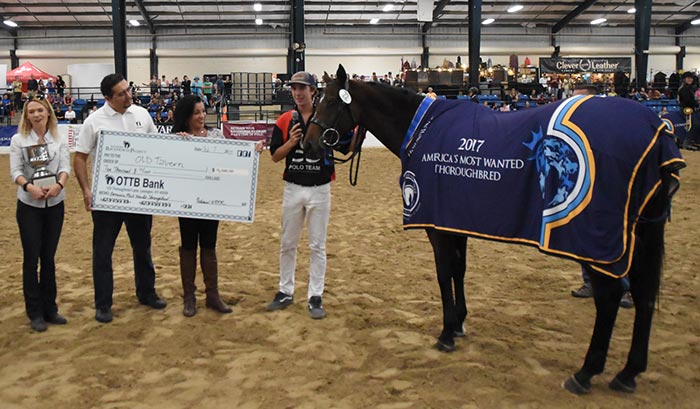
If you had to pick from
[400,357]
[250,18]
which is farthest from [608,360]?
[250,18]

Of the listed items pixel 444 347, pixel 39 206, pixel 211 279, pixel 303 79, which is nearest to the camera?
pixel 444 347

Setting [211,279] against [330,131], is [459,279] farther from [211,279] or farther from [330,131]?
[211,279]

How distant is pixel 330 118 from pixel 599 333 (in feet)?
7.00

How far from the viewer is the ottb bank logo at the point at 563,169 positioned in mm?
3049

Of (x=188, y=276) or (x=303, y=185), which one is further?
(x=188, y=276)

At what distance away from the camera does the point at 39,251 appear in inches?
162

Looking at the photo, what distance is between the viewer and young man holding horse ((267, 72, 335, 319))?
169 inches

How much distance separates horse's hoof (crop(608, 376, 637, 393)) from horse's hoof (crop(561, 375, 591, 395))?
15 centimetres

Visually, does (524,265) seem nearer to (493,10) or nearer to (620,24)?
(493,10)

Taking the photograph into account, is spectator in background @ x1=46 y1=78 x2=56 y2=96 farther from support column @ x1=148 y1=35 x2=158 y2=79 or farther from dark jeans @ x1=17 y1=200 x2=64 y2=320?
dark jeans @ x1=17 y1=200 x2=64 y2=320

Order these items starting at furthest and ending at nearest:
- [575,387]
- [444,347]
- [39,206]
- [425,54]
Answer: [425,54] < [39,206] < [444,347] < [575,387]

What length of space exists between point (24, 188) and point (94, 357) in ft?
4.24

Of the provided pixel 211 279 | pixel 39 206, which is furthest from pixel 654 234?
pixel 39 206

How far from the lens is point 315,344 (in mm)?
3904
